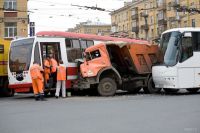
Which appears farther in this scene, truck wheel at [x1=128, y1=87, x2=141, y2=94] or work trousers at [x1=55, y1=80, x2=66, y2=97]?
truck wheel at [x1=128, y1=87, x2=141, y2=94]

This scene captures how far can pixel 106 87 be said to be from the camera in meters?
19.2

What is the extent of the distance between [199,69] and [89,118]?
31.5ft

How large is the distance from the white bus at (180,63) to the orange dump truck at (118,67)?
0.82 m

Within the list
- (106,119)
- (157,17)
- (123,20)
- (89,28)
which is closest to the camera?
(106,119)

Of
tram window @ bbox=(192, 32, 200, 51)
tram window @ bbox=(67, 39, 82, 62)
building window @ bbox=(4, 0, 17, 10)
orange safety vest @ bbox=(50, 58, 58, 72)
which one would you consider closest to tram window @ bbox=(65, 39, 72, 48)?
tram window @ bbox=(67, 39, 82, 62)

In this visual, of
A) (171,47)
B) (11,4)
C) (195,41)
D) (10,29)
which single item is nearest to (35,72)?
(171,47)

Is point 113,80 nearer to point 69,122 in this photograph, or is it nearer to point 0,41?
point 0,41

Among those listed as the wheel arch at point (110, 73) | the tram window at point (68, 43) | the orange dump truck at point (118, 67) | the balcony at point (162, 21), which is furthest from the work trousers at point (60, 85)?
the balcony at point (162, 21)

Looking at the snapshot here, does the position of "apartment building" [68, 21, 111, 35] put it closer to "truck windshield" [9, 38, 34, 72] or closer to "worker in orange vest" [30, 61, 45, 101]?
"truck windshield" [9, 38, 34, 72]

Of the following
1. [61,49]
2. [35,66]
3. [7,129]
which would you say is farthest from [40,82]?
[7,129]

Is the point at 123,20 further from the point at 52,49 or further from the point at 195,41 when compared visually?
the point at 52,49

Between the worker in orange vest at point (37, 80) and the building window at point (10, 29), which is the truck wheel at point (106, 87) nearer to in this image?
the worker in orange vest at point (37, 80)

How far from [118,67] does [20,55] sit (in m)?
4.52

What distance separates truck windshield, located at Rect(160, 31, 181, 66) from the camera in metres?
19.0
